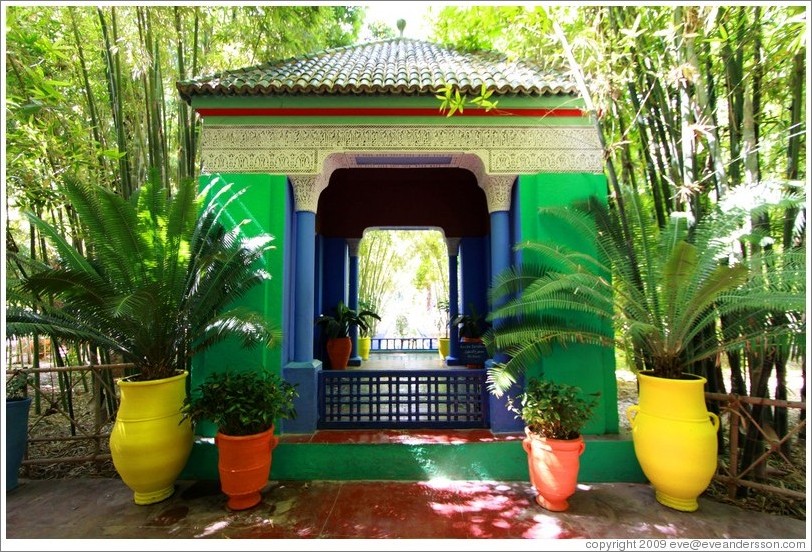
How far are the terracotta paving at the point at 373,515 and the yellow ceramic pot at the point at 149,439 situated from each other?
0.74ft

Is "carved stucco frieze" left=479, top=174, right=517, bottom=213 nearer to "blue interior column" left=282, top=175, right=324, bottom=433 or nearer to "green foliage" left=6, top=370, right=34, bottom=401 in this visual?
"blue interior column" left=282, top=175, right=324, bottom=433

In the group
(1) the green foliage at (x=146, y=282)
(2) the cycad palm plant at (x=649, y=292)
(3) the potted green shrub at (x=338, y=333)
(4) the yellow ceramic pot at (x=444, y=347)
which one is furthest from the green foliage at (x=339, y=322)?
(2) the cycad palm plant at (x=649, y=292)

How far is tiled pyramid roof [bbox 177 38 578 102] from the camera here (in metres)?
4.10

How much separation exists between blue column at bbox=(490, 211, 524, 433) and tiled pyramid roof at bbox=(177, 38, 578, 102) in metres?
1.42

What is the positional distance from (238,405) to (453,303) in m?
5.49

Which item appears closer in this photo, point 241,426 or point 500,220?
point 241,426

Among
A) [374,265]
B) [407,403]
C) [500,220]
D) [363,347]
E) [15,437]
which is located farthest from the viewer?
[374,265]

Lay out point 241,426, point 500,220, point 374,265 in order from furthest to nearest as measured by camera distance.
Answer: point 374,265, point 500,220, point 241,426

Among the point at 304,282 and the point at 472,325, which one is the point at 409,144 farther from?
the point at 472,325

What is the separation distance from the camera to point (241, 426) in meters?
3.27

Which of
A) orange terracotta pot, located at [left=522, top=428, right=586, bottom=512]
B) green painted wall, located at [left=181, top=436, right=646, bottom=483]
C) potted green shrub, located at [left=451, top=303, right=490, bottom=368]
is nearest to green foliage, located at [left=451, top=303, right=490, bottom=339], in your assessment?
potted green shrub, located at [left=451, top=303, right=490, bottom=368]

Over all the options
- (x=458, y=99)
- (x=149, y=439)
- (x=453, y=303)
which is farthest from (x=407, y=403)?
(x=453, y=303)

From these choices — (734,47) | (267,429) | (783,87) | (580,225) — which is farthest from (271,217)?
(783,87)

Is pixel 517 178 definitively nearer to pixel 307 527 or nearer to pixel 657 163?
pixel 657 163
